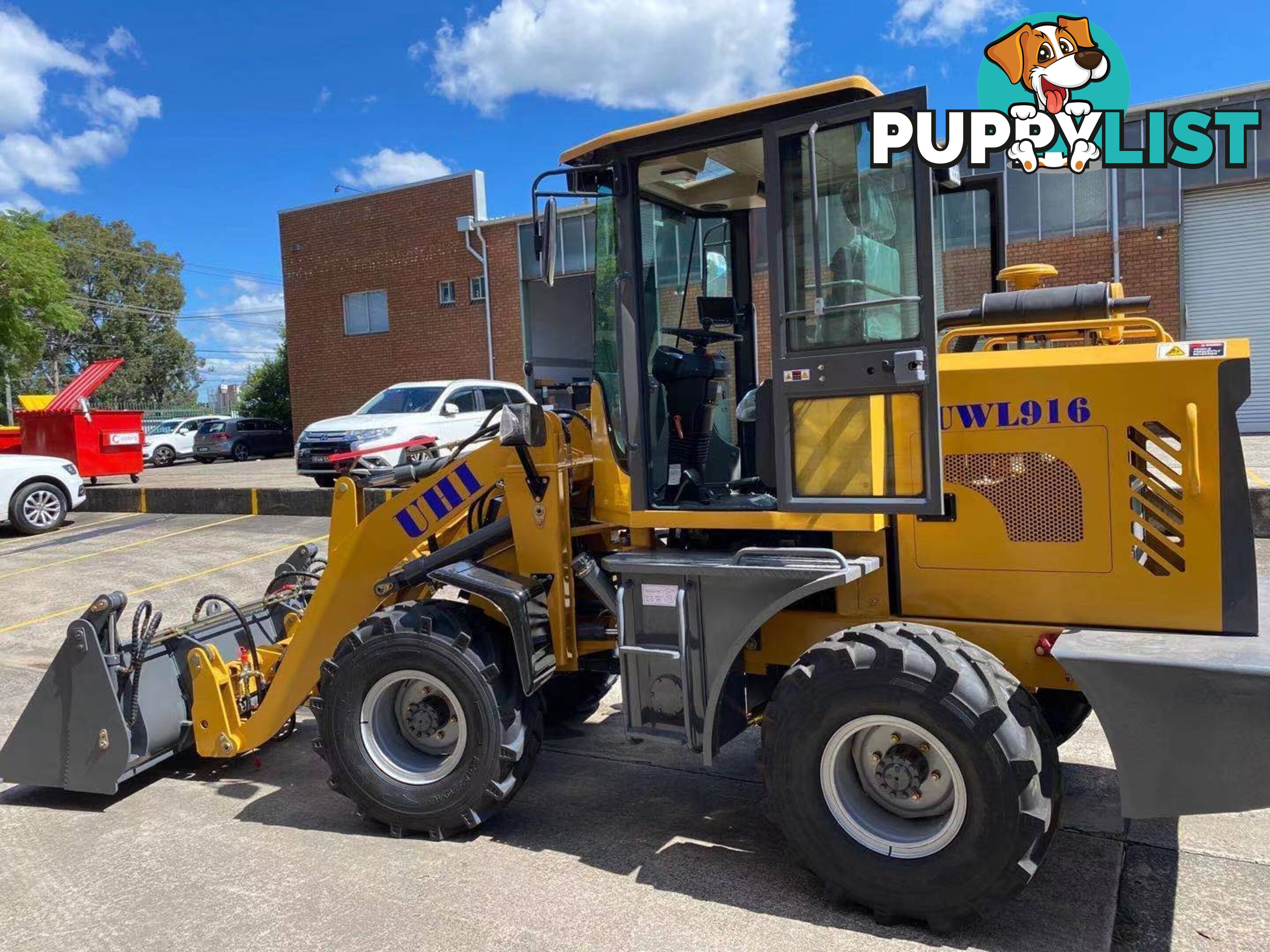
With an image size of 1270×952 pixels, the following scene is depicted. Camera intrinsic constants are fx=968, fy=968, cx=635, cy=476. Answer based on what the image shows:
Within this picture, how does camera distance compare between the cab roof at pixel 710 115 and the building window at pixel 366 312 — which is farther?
the building window at pixel 366 312

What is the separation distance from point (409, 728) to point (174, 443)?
101ft

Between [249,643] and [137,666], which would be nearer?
[137,666]

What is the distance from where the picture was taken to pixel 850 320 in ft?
11.1

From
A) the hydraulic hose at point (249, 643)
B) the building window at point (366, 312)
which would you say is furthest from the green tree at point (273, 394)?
the hydraulic hose at point (249, 643)

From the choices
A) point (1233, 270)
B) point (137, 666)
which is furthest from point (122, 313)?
point (137, 666)

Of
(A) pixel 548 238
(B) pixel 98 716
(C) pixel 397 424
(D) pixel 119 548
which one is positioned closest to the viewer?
(A) pixel 548 238

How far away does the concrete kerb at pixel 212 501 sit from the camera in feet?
46.7

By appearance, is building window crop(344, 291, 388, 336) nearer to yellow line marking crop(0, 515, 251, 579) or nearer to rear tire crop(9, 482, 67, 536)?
yellow line marking crop(0, 515, 251, 579)

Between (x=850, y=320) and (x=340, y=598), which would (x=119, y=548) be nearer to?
(x=340, y=598)

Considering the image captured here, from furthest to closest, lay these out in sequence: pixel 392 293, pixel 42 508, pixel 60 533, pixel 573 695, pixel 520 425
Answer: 1. pixel 392 293
2. pixel 42 508
3. pixel 60 533
4. pixel 573 695
5. pixel 520 425

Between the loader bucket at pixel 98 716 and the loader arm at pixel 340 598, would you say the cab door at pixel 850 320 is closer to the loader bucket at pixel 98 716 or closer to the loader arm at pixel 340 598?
the loader arm at pixel 340 598

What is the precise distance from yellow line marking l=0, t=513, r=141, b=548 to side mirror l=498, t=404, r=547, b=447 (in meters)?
12.0

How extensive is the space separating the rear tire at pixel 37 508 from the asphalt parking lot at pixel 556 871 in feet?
34.3

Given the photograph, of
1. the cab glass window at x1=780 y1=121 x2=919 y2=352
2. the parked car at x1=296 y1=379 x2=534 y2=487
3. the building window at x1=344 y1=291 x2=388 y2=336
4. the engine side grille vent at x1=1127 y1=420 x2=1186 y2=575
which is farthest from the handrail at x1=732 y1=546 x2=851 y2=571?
the building window at x1=344 y1=291 x2=388 y2=336
